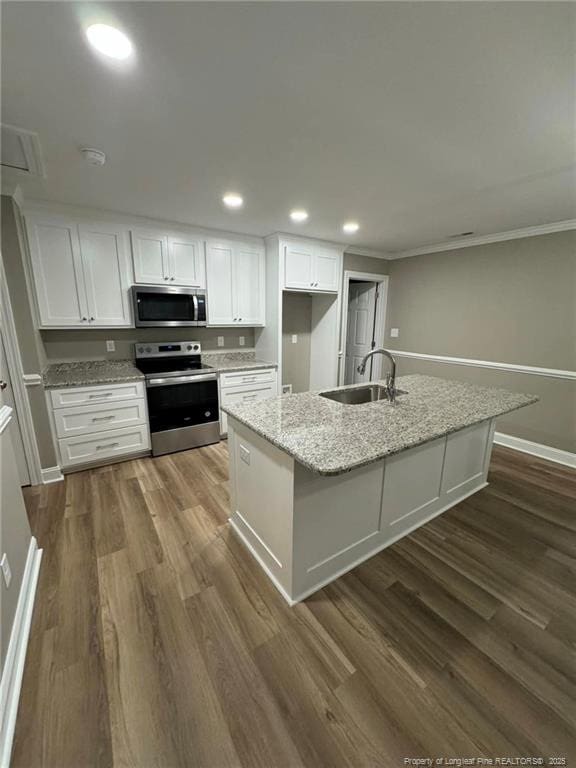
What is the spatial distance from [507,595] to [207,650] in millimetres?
1600

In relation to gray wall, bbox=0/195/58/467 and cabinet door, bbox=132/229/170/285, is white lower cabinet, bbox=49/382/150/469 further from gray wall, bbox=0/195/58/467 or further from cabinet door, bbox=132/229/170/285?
cabinet door, bbox=132/229/170/285

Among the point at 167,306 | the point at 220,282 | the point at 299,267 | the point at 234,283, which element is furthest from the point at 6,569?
the point at 299,267

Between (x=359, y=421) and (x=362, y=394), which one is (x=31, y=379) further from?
(x=362, y=394)

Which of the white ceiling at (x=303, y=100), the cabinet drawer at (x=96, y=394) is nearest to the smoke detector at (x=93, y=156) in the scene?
the white ceiling at (x=303, y=100)

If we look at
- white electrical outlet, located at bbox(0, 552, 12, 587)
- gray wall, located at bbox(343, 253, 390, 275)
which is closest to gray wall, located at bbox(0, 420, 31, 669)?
white electrical outlet, located at bbox(0, 552, 12, 587)

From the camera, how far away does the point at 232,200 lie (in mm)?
2518

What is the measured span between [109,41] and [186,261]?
2.28 metres

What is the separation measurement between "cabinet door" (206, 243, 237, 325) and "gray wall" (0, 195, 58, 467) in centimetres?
162

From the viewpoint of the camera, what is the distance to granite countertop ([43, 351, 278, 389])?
8.80ft

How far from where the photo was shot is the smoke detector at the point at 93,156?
5.70 feet

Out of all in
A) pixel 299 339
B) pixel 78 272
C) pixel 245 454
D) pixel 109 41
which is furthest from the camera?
pixel 299 339

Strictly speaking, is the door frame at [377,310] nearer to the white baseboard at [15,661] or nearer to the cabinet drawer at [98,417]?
the cabinet drawer at [98,417]

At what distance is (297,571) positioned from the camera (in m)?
1.54

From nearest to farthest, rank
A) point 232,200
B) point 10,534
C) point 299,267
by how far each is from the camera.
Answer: point 10,534 < point 232,200 < point 299,267
